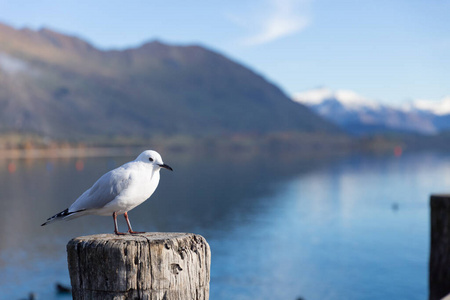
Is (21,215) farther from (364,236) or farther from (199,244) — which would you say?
(199,244)

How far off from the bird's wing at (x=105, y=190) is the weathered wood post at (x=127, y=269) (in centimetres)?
102

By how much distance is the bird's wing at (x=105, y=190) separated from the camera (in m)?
5.13

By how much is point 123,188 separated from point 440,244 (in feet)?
19.8

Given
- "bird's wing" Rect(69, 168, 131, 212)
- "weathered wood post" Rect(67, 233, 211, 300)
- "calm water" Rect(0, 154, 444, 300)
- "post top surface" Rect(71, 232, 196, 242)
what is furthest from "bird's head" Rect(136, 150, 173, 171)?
"calm water" Rect(0, 154, 444, 300)

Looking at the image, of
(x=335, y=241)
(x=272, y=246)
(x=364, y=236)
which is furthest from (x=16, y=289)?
(x=364, y=236)

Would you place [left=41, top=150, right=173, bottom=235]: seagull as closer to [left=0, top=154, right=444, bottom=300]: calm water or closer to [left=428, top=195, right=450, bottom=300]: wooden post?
[left=428, top=195, right=450, bottom=300]: wooden post

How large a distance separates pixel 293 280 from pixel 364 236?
21800mm

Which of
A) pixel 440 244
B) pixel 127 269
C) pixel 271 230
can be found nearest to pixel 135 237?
pixel 127 269

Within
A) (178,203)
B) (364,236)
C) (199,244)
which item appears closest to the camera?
(199,244)

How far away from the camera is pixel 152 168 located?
5.14 meters

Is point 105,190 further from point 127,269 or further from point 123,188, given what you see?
point 127,269

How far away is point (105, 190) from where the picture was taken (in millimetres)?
5168

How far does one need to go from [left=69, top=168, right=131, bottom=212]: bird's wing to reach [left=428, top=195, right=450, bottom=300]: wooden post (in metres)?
5.77

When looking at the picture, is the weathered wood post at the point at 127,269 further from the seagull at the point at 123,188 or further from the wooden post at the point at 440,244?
the wooden post at the point at 440,244
